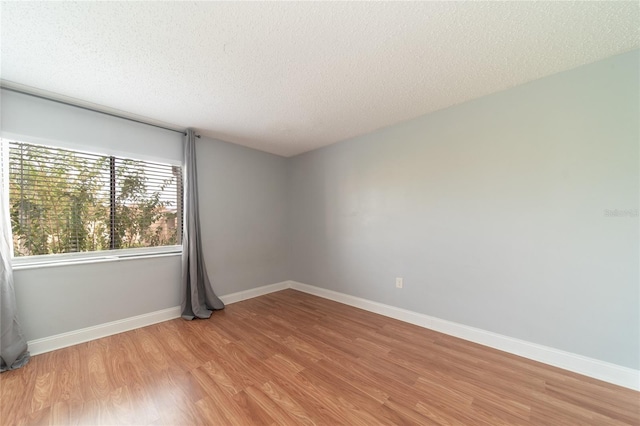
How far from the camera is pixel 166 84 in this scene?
6.41ft

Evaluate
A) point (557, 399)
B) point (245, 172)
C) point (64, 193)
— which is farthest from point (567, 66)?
point (64, 193)

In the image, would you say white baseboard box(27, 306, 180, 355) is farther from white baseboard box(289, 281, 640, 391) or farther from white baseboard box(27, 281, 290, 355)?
white baseboard box(289, 281, 640, 391)

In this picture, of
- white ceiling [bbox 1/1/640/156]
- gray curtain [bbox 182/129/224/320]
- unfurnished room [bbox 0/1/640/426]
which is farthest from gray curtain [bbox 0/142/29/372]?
gray curtain [bbox 182/129/224/320]

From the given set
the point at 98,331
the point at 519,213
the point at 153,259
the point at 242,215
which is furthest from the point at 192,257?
the point at 519,213

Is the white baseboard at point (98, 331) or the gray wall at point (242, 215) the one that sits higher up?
the gray wall at point (242, 215)

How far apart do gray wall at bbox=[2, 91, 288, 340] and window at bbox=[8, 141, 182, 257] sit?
0.17 metres

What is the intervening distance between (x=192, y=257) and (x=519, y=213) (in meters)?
3.51

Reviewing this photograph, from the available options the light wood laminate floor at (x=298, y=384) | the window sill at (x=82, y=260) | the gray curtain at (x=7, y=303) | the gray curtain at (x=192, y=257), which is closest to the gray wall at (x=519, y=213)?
the light wood laminate floor at (x=298, y=384)

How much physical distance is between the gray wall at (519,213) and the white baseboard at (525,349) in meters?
0.06

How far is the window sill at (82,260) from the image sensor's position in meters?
2.04

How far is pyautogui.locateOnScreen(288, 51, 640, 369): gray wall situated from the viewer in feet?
5.47

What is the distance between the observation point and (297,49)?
1.57 metres

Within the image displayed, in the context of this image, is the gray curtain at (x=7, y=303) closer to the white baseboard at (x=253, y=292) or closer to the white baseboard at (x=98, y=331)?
the white baseboard at (x=98, y=331)

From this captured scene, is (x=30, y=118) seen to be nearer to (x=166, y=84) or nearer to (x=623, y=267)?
(x=166, y=84)
